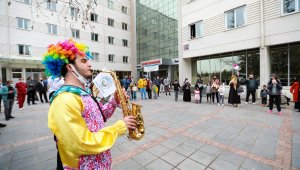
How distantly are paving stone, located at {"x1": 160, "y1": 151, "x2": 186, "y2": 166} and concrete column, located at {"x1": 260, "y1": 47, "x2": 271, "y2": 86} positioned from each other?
1120 centimetres

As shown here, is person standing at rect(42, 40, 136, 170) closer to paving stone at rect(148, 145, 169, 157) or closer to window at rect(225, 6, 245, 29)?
paving stone at rect(148, 145, 169, 157)

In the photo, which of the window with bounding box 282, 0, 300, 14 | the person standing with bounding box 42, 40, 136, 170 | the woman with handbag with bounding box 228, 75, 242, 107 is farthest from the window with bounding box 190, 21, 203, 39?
the person standing with bounding box 42, 40, 136, 170

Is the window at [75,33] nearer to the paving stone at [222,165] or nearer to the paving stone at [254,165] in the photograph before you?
the paving stone at [222,165]

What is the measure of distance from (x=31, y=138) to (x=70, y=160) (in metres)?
4.68

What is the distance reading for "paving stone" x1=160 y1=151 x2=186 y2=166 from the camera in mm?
3474

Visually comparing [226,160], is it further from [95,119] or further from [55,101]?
[55,101]

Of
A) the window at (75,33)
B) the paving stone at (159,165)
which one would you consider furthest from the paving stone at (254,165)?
the window at (75,33)

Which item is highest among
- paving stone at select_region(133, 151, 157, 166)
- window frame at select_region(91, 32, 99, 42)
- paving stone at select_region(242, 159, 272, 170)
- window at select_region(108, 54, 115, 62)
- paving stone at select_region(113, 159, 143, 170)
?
window frame at select_region(91, 32, 99, 42)

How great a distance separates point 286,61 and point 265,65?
128 centimetres

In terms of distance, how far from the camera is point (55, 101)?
1319 mm

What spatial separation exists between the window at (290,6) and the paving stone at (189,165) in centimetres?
1256

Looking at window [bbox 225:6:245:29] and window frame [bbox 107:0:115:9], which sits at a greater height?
window frame [bbox 107:0:115:9]

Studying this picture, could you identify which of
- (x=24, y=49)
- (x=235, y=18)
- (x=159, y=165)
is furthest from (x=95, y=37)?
(x=159, y=165)

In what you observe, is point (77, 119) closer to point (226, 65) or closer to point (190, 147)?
point (190, 147)
